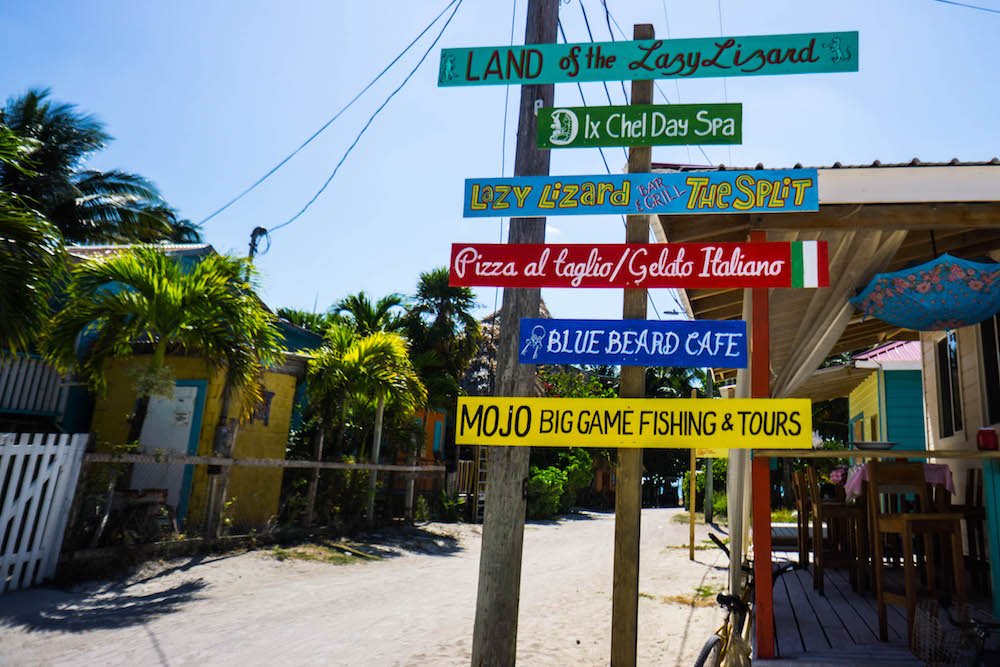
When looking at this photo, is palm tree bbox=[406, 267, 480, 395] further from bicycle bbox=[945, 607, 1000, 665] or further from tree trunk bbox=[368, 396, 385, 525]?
bicycle bbox=[945, 607, 1000, 665]

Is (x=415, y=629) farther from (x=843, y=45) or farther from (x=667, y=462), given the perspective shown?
(x=667, y=462)

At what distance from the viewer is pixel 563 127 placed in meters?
4.64

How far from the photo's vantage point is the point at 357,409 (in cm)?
1467

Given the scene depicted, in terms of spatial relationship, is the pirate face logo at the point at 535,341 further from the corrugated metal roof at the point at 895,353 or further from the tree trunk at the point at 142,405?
the corrugated metal roof at the point at 895,353

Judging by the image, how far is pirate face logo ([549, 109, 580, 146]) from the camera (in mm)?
4621

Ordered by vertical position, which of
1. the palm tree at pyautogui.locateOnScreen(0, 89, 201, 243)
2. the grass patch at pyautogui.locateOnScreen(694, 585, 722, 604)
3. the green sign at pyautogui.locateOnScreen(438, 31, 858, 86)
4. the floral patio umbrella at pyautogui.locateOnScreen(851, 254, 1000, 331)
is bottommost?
the grass patch at pyautogui.locateOnScreen(694, 585, 722, 604)

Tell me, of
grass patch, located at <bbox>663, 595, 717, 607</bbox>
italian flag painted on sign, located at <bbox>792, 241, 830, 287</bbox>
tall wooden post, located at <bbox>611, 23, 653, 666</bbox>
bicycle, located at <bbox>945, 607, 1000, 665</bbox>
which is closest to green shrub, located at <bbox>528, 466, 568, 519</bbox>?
grass patch, located at <bbox>663, 595, 717, 607</bbox>

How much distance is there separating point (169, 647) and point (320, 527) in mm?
6487

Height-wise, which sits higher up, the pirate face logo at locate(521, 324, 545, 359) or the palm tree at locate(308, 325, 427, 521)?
the palm tree at locate(308, 325, 427, 521)

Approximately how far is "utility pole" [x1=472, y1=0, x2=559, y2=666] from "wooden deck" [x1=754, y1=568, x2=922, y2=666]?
1826 mm

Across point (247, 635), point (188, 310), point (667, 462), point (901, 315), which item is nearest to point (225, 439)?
point (188, 310)

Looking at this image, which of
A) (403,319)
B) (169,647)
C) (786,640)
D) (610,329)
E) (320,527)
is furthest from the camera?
(403,319)

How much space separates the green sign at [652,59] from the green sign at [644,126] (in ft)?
0.81

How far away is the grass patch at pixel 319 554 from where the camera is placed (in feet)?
34.1
